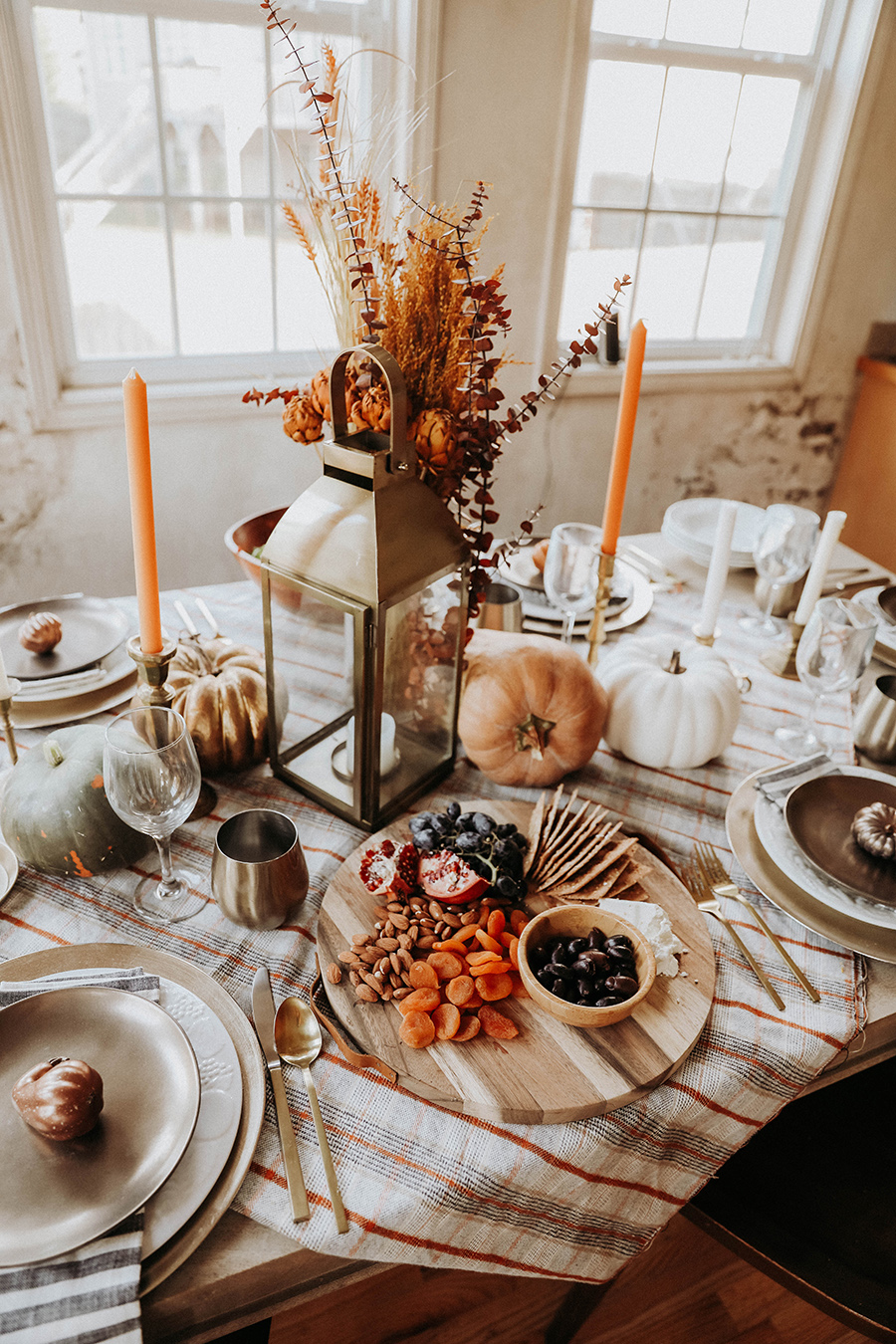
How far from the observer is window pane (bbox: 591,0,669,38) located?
2270mm

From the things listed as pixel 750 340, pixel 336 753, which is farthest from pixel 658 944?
pixel 750 340

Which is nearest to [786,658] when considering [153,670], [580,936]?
[580,936]

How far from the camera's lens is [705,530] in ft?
5.59

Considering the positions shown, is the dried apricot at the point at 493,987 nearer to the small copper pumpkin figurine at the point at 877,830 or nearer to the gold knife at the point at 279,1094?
the gold knife at the point at 279,1094

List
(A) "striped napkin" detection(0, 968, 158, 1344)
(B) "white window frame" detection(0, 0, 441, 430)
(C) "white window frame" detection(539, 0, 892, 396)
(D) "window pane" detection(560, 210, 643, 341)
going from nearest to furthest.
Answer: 1. (A) "striped napkin" detection(0, 968, 158, 1344)
2. (B) "white window frame" detection(0, 0, 441, 430)
3. (C) "white window frame" detection(539, 0, 892, 396)
4. (D) "window pane" detection(560, 210, 643, 341)

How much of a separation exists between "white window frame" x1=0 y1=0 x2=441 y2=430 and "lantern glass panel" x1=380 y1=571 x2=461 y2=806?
4.93 feet

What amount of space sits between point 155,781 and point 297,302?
75.8 inches

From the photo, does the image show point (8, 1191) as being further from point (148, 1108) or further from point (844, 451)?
point (844, 451)

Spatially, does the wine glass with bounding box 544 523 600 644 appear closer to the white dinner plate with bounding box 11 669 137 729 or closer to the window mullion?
the white dinner plate with bounding box 11 669 137 729

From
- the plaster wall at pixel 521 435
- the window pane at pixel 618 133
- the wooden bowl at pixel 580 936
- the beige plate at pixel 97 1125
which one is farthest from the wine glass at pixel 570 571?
the window pane at pixel 618 133

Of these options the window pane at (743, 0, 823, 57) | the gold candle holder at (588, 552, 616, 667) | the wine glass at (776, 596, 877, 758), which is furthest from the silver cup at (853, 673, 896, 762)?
the window pane at (743, 0, 823, 57)

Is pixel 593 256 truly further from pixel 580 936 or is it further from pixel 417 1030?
pixel 417 1030

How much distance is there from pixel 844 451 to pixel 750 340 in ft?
1.86

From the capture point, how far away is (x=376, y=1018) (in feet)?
2.39
